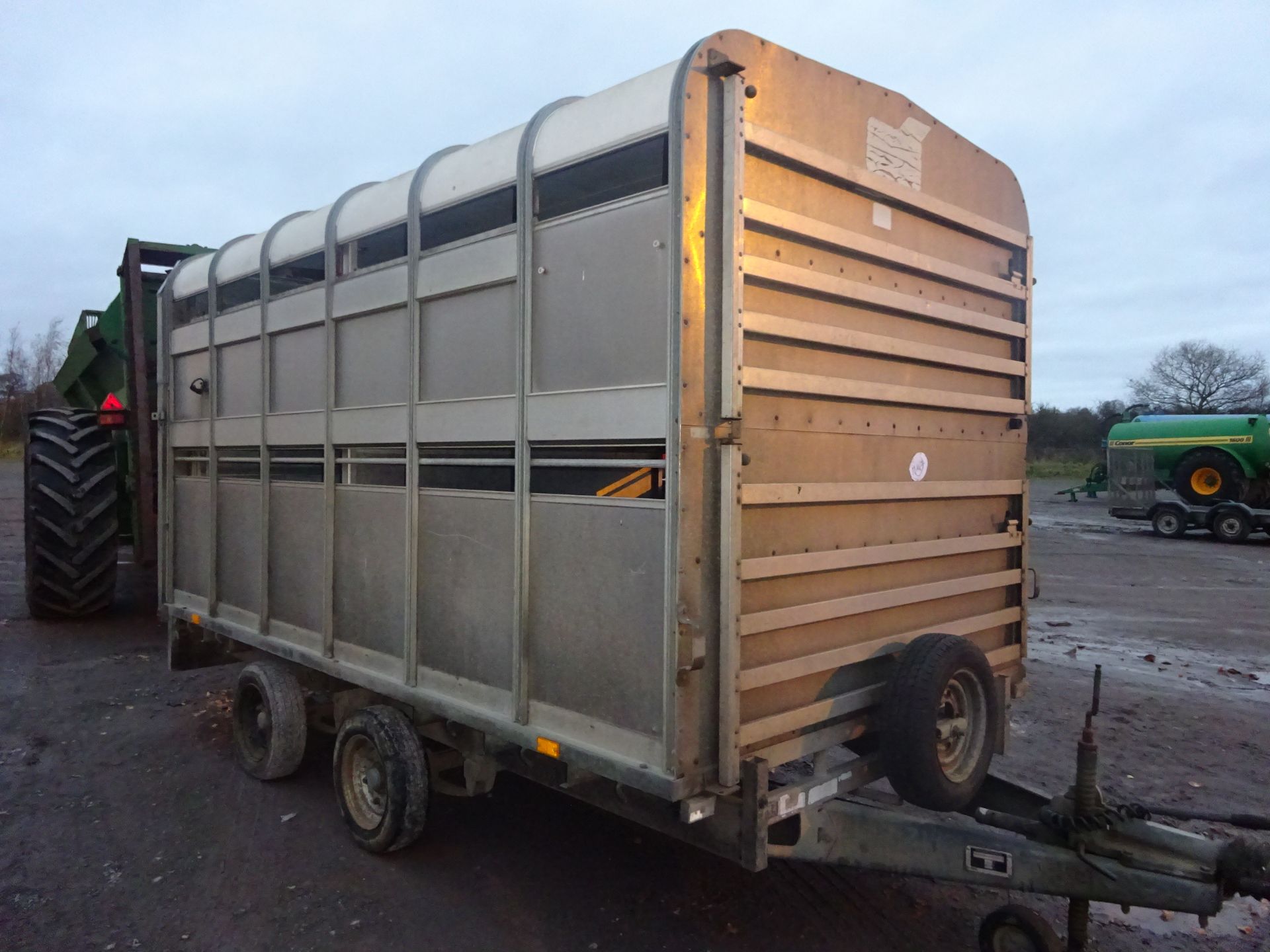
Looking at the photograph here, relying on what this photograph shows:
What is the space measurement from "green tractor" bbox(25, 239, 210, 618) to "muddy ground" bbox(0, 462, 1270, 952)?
1.46 metres

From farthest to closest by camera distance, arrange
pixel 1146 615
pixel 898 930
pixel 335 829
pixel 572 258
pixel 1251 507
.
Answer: pixel 1251 507
pixel 1146 615
pixel 335 829
pixel 898 930
pixel 572 258

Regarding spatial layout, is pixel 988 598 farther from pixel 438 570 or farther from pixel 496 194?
pixel 496 194

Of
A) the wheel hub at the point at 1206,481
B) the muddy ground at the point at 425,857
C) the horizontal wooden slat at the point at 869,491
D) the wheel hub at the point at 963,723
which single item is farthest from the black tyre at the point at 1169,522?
the wheel hub at the point at 963,723

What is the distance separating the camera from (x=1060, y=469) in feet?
144

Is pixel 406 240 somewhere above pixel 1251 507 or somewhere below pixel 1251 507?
above

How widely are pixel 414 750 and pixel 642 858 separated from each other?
1.20 m

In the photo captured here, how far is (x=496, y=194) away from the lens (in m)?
3.68

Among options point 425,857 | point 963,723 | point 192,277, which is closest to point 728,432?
point 963,723

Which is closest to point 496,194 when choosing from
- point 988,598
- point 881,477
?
point 881,477

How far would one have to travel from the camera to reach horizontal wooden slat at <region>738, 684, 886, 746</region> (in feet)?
10.3

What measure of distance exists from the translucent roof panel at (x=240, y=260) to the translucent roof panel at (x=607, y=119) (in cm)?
259

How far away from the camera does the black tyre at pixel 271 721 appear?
507 cm

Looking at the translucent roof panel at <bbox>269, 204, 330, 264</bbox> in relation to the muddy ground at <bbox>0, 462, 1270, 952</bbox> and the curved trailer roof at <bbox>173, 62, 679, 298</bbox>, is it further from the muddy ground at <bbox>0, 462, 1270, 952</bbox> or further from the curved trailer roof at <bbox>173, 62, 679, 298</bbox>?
the muddy ground at <bbox>0, 462, 1270, 952</bbox>

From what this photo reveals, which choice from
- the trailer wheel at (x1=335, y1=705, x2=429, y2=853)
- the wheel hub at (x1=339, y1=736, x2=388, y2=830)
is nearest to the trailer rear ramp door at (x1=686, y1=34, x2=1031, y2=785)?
the trailer wheel at (x1=335, y1=705, x2=429, y2=853)
